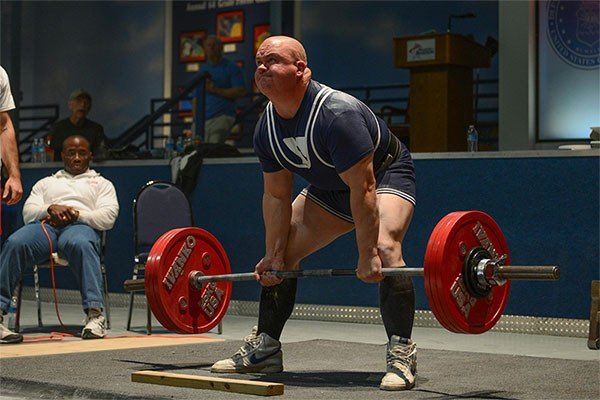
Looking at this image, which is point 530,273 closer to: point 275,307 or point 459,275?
point 459,275

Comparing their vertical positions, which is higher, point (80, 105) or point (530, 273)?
point (80, 105)

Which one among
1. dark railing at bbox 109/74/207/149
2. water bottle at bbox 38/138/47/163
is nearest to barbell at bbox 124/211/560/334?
water bottle at bbox 38/138/47/163

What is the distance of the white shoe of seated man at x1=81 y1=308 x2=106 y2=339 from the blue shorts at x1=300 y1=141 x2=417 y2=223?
1749 millimetres

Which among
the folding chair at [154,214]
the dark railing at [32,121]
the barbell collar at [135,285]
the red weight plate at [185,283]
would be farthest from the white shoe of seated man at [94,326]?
the dark railing at [32,121]

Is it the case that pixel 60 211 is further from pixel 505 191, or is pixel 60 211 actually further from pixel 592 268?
pixel 592 268

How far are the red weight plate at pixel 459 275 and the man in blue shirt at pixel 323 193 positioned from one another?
0.26 m

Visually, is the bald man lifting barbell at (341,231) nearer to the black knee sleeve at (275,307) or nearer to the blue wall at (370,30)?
the black knee sleeve at (275,307)

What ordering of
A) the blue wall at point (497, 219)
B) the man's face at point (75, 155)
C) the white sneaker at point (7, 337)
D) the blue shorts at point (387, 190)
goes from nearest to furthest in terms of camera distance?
1. the blue shorts at point (387, 190)
2. the white sneaker at point (7, 337)
3. the blue wall at point (497, 219)
4. the man's face at point (75, 155)

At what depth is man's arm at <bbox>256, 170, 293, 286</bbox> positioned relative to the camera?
3777mm

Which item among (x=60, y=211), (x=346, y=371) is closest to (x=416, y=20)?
(x=60, y=211)

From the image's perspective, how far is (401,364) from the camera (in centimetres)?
357

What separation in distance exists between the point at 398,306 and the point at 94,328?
207 cm

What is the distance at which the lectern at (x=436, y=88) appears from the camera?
26.9ft

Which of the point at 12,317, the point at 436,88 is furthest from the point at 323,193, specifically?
the point at 436,88
